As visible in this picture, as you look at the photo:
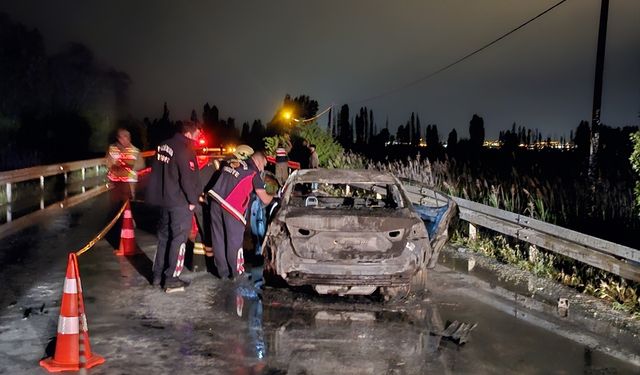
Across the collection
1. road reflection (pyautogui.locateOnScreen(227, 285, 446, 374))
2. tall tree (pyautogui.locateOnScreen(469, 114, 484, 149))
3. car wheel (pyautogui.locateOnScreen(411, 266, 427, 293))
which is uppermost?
tall tree (pyautogui.locateOnScreen(469, 114, 484, 149))

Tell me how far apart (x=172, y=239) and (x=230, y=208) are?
0.85 m

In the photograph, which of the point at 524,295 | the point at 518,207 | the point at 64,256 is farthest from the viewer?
the point at 518,207

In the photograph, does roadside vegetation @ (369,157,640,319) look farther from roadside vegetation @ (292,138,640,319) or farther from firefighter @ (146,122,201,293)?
firefighter @ (146,122,201,293)

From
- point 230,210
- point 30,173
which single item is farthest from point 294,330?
point 30,173

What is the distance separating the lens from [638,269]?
22.5 ft

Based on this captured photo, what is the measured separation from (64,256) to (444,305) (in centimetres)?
570

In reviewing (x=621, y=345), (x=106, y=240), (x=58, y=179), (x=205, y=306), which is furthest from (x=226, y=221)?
(x=58, y=179)

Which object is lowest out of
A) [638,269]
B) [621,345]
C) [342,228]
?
[621,345]

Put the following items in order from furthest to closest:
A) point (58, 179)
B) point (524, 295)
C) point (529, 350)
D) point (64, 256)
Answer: point (58, 179) → point (64, 256) → point (524, 295) → point (529, 350)

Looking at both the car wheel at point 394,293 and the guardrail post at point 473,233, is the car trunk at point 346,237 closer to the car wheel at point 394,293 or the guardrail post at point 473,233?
the car wheel at point 394,293

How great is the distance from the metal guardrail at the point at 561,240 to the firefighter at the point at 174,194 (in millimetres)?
3331

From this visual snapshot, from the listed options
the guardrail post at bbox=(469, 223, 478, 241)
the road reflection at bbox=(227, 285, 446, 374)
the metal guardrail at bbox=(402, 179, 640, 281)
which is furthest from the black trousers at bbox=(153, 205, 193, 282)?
the guardrail post at bbox=(469, 223, 478, 241)

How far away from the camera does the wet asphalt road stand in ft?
16.9

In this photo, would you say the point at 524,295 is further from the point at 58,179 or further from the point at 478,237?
the point at 58,179
